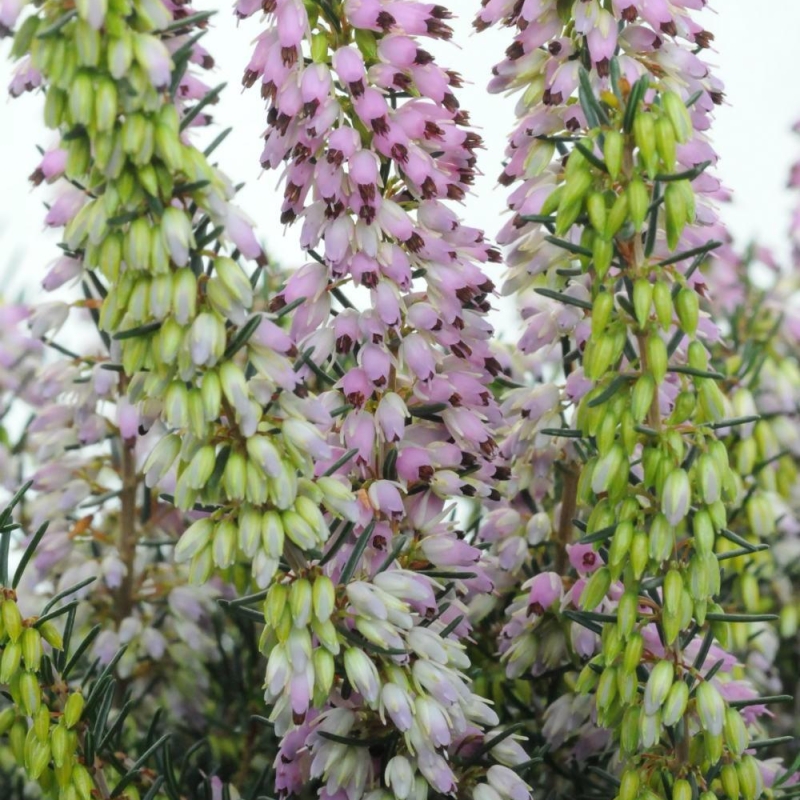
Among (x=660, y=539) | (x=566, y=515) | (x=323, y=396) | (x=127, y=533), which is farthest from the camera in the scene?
(x=127, y=533)

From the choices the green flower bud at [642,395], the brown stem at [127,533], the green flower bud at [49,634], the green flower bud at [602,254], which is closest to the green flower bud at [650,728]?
the green flower bud at [642,395]

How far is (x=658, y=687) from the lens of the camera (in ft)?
2.97

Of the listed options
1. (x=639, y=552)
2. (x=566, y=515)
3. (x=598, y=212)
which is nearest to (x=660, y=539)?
(x=639, y=552)

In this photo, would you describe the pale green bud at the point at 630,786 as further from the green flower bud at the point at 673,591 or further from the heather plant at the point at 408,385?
the green flower bud at the point at 673,591

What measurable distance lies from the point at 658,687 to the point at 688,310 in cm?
26

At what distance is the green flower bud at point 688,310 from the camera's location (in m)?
0.86

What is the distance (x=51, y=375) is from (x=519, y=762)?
2.07 feet

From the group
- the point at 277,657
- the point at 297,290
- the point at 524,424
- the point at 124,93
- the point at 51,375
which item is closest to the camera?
the point at 124,93

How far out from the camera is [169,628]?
1.47 meters

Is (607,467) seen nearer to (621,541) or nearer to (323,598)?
(621,541)

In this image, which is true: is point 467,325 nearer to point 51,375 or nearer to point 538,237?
point 538,237

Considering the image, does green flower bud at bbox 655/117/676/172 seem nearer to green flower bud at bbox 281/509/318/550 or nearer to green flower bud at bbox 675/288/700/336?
green flower bud at bbox 675/288/700/336

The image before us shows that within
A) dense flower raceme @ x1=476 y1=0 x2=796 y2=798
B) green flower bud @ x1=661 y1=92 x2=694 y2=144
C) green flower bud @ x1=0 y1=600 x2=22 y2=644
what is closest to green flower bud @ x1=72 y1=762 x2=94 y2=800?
green flower bud @ x1=0 y1=600 x2=22 y2=644

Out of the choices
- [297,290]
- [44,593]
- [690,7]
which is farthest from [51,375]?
[690,7]
